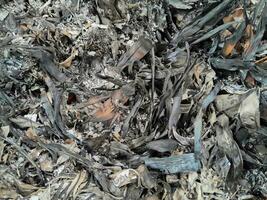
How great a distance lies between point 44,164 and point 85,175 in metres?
0.10

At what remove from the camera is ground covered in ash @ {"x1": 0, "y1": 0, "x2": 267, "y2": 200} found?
1.10 metres

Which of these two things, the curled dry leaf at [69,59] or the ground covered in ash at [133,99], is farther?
the curled dry leaf at [69,59]

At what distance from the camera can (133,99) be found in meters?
1.19

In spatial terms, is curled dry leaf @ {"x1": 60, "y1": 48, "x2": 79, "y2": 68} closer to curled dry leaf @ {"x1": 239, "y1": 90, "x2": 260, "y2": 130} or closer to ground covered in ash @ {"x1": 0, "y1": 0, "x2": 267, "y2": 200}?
ground covered in ash @ {"x1": 0, "y1": 0, "x2": 267, "y2": 200}

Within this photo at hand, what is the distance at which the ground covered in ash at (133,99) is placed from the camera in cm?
110

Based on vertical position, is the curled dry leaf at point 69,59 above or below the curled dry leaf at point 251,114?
above

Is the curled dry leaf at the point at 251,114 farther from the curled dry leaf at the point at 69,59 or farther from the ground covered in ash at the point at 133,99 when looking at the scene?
the curled dry leaf at the point at 69,59

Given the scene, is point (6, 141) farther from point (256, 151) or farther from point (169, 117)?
point (256, 151)

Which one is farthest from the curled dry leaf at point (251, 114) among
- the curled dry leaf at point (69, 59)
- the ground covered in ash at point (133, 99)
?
the curled dry leaf at point (69, 59)

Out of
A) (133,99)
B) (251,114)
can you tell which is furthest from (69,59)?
(251,114)

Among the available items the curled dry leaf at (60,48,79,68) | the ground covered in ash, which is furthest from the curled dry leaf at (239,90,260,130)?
the curled dry leaf at (60,48,79,68)

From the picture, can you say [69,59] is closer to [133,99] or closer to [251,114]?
[133,99]

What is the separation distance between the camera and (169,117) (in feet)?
3.77

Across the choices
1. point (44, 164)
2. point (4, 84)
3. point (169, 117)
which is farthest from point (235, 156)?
point (4, 84)
